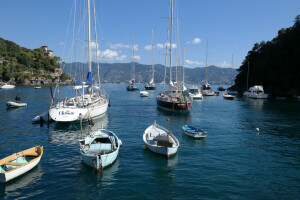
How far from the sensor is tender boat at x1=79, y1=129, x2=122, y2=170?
50.7 ft

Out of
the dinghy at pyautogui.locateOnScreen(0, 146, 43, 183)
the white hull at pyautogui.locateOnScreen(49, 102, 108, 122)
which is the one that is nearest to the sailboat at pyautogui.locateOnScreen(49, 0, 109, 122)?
the white hull at pyautogui.locateOnScreen(49, 102, 108, 122)

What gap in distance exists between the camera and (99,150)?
59.7 ft

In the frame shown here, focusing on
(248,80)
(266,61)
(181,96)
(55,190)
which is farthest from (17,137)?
(248,80)

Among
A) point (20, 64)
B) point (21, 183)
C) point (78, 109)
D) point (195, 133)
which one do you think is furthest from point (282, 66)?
point (20, 64)

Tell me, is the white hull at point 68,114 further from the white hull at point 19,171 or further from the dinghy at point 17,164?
the white hull at point 19,171

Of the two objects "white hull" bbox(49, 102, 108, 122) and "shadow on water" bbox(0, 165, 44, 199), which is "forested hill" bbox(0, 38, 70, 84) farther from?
"shadow on water" bbox(0, 165, 44, 199)

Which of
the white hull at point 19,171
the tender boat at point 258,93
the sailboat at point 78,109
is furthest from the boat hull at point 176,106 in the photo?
the tender boat at point 258,93

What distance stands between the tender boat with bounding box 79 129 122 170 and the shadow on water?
3400 mm

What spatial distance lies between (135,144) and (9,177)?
465 inches

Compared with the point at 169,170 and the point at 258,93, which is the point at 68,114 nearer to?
the point at 169,170

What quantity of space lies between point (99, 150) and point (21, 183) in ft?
19.7

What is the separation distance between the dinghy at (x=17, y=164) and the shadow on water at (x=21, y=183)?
0.30m

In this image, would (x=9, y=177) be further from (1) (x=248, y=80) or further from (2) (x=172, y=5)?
(1) (x=248, y=80)

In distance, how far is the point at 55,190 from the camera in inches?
523
